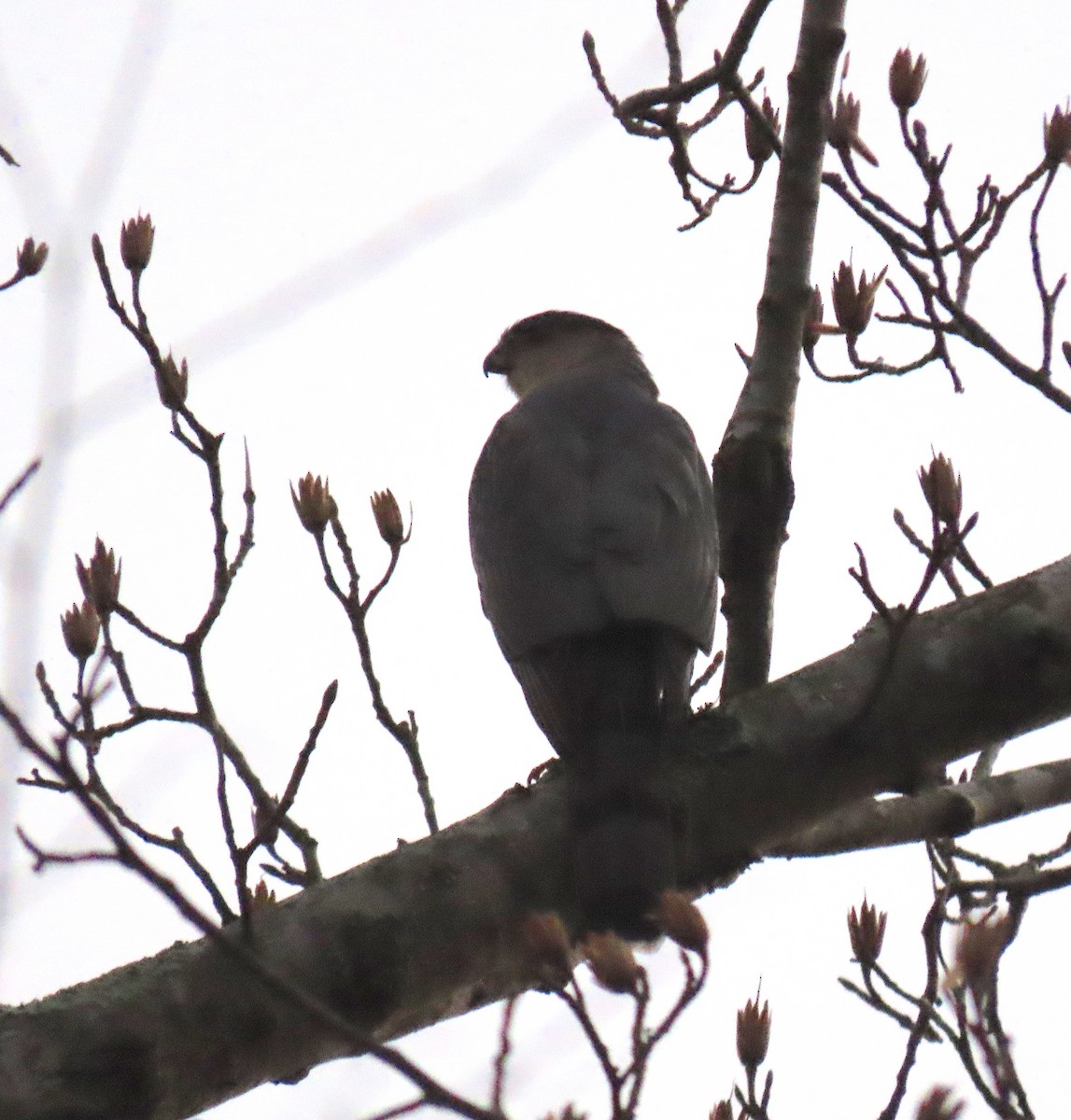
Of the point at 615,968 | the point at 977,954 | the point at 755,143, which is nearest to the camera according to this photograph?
the point at 615,968

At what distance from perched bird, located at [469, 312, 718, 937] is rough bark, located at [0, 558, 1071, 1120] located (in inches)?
3.9

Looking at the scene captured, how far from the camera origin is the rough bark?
A: 2627 millimetres

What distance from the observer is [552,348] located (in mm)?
6953

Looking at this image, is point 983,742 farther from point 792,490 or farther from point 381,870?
point 381,870

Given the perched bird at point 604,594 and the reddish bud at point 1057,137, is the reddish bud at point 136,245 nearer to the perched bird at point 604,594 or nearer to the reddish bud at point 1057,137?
the perched bird at point 604,594

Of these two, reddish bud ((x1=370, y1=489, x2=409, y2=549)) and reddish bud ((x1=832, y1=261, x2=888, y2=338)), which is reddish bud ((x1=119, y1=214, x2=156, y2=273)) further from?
reddish bud ((x1=832, y1=261, x2=888, y2=338))

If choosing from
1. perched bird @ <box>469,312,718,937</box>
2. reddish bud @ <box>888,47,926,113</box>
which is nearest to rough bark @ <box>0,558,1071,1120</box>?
perched bird @ <box>469,312,718,937</box>

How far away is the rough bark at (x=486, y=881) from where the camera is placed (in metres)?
2.63

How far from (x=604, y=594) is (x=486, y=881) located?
1225mm

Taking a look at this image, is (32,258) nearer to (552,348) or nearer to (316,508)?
(316,508)

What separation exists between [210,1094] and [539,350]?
180 inches

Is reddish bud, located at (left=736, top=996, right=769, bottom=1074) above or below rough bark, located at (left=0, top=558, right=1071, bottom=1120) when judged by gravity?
below

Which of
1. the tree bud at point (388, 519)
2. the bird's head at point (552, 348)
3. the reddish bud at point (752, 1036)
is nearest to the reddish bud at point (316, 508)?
Answer: the tree bud at point (388, 519)

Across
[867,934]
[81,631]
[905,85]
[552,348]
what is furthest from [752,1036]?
[552,348]
